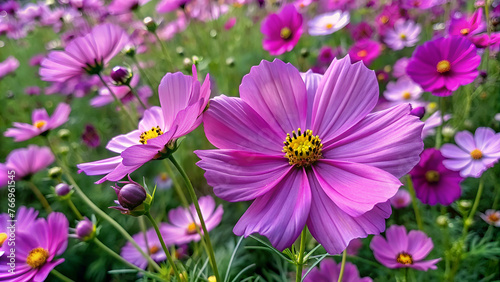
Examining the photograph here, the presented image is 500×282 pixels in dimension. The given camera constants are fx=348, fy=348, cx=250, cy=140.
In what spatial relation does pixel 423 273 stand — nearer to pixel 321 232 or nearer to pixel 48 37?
pixel 321 232

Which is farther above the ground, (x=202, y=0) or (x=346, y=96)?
(x=202, y=0)

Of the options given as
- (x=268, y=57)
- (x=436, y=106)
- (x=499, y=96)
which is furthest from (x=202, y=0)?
(x=499, y=96)

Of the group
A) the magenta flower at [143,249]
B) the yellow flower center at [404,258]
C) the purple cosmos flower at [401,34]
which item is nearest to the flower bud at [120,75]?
the magenta flower at [143,249]

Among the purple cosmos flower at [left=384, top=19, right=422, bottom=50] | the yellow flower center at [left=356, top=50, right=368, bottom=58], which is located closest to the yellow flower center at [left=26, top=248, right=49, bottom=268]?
the yellow flower center at [left=356, top=50, right=368, bottom=58]

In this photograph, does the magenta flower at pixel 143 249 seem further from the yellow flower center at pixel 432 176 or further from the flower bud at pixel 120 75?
the yellow flower center at pixel 432 176

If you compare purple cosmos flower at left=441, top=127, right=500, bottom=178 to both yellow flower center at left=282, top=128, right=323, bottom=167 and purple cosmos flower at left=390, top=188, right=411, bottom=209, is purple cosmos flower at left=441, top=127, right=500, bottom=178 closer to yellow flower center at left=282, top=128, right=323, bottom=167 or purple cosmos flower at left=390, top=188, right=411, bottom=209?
purple cosmos flower at left=390, top=188, right=411, bottom=209
